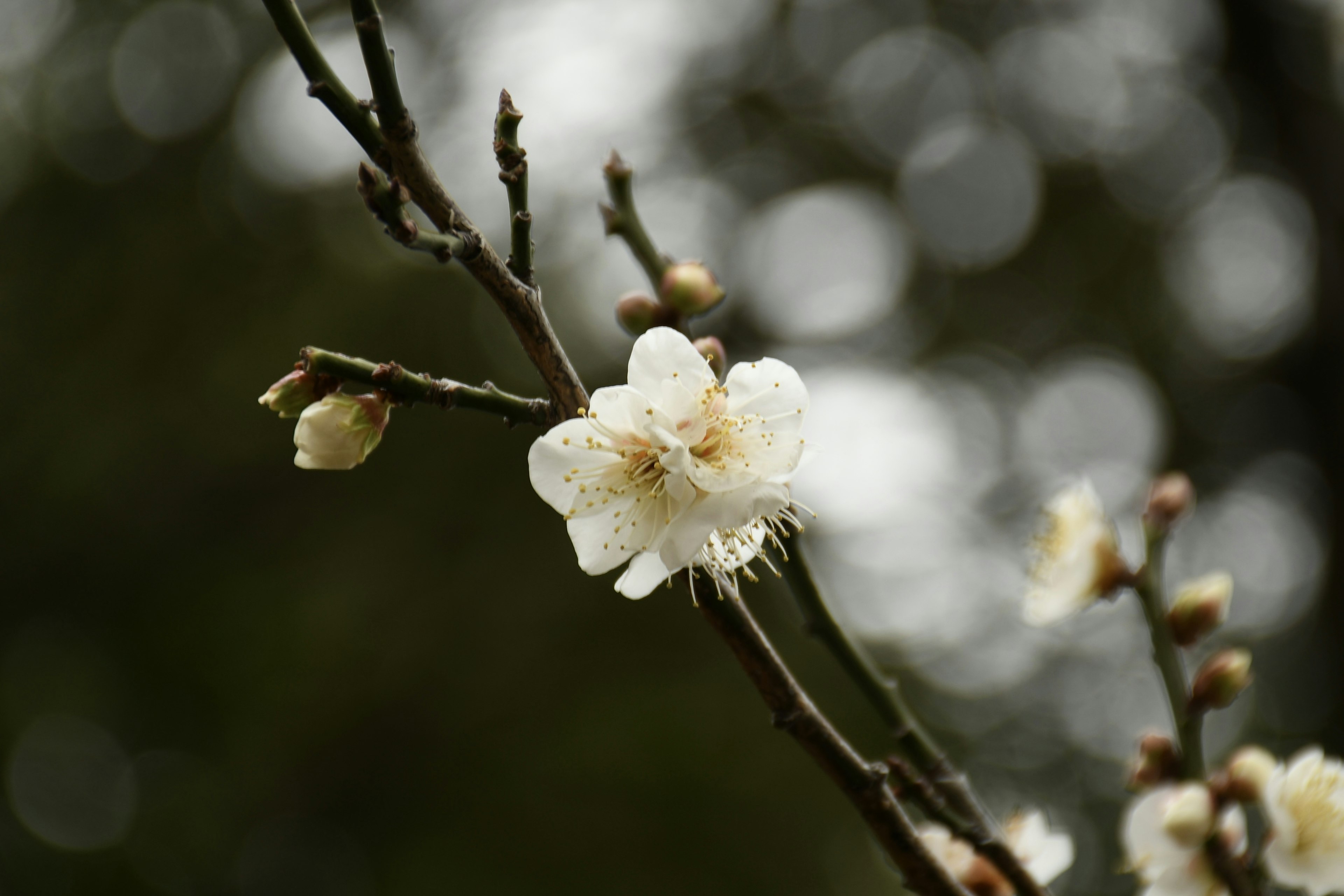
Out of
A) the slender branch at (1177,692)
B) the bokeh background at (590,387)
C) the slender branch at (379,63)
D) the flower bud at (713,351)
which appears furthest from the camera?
the bokeh background at (590,387)

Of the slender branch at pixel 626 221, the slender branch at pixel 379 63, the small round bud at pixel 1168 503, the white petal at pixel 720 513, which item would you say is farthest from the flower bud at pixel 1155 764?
the slender branch at pixel 379 63

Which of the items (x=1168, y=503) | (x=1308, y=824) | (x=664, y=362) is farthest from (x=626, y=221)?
(x=1308, y=824)

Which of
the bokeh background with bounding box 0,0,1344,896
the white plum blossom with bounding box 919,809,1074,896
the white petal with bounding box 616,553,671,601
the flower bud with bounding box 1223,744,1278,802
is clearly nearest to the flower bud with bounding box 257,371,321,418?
the white petal with bounding box 616,553,671,601

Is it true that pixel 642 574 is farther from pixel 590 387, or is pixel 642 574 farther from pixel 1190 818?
pixel 590 387

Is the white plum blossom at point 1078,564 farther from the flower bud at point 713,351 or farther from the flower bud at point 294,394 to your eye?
the flower bud at point 294,394

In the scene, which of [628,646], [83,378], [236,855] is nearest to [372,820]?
[236,855]
